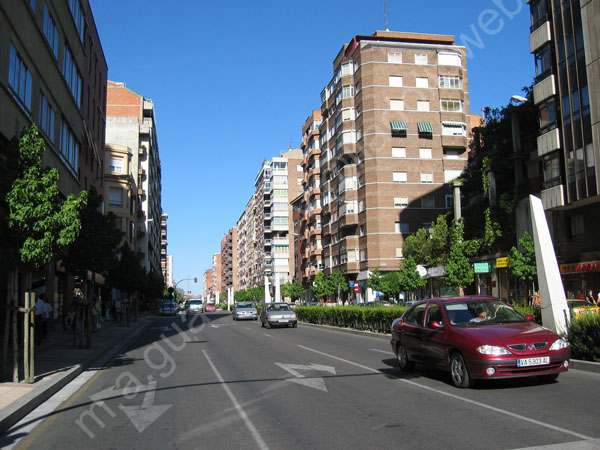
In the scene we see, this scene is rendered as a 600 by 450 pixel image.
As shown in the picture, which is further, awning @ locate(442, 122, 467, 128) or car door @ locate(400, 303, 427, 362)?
awning @ locate(442, 122, 467, 128)

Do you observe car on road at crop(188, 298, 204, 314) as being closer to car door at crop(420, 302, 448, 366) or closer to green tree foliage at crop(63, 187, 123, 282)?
green tree foliage at crop(63, 187, 123, 282)

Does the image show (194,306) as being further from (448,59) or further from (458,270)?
(448,59)

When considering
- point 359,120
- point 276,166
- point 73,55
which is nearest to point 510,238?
point 359,120

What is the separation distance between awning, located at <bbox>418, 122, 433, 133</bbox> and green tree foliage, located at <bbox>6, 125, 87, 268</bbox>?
175ft

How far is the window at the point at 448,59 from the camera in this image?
6228cm

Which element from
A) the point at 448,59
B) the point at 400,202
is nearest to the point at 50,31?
the point at 400,202

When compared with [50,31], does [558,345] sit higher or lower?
lower

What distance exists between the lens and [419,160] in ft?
200

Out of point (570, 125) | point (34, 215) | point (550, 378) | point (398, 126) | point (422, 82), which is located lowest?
point (550, 378)

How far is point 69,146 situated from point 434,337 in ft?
72.0

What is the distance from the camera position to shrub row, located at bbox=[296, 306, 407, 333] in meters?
23.0

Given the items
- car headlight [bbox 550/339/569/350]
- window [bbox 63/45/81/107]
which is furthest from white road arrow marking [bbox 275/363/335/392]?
window [bbox 63/45/81/107]

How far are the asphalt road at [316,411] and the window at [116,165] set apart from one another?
151ft

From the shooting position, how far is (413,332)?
1112 centimetres
